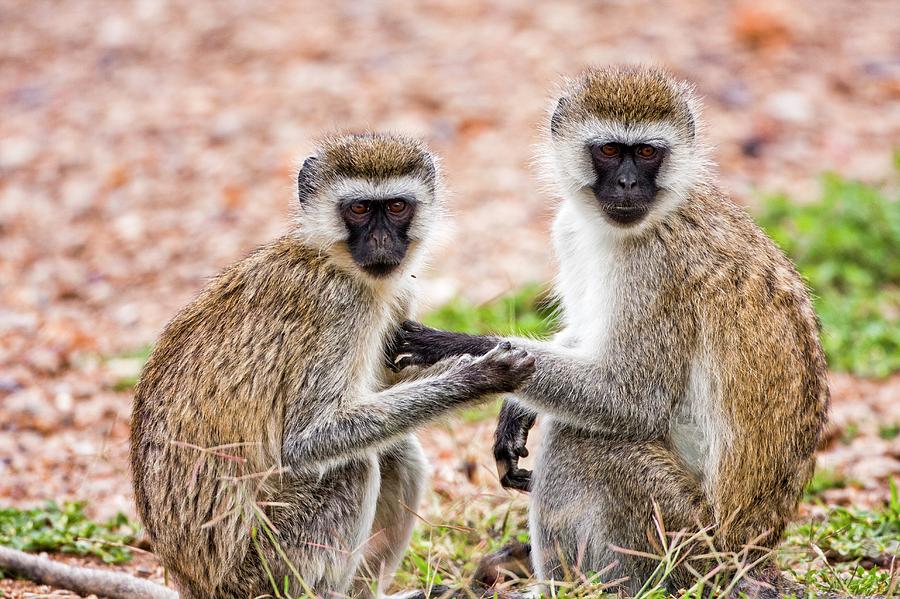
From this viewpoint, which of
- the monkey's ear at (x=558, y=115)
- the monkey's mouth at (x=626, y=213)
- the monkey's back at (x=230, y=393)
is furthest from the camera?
the monkey's ear at (x=558, y=115)

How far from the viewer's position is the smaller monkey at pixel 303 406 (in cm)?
545

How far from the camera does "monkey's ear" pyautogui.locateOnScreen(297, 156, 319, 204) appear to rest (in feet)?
19.6

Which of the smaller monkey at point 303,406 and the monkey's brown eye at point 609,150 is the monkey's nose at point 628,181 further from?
the smaller monkey at point 303,406

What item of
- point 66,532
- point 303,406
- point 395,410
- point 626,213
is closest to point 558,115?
point 626,213

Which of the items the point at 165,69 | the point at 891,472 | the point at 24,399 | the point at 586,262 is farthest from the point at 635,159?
the point at 165,69

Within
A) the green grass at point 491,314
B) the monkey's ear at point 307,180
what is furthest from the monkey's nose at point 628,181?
the green grass at point 491,314

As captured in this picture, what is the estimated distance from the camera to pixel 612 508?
557cm

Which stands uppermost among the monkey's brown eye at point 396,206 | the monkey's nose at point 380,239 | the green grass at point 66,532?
the monkey's brown eye at point 396,206

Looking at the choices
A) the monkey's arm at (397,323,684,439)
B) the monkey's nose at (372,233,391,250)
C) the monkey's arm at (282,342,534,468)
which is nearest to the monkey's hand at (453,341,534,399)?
the monkey's arm at (282,342,534,468)

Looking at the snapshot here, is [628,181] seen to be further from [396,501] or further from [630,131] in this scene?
[396,501]

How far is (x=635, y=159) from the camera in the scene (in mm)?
5949

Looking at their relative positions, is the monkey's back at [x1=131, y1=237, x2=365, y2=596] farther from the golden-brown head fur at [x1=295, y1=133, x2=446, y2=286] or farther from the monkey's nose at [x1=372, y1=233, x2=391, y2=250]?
Result: the monkey's nose at [x1=372, y1=233, x2=391, y2=250]

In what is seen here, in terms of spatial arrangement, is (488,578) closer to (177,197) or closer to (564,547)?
(564,547)

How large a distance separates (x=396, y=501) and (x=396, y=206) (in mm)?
1453
